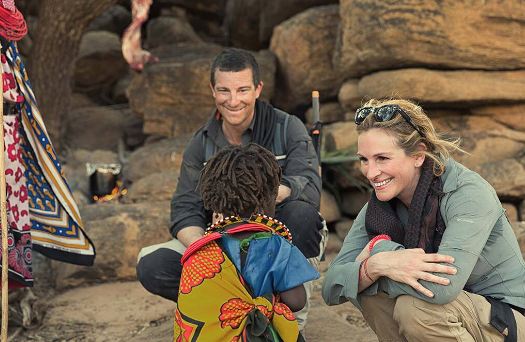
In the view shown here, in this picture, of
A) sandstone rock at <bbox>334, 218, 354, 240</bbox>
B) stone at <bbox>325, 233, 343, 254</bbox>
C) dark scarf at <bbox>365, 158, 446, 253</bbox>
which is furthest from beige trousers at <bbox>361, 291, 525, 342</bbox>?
sandstone rock at <bbox>334, 218, 354, 240</bbox>

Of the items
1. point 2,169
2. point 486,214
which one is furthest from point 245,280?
point 2,169

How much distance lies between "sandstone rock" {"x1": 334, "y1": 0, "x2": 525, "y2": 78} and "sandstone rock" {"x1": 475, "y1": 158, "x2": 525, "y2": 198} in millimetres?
910

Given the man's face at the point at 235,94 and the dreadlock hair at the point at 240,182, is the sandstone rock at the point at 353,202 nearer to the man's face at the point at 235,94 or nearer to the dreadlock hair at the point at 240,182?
the man's face at the point at 235,94

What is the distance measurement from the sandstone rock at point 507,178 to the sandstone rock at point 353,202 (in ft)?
3.53

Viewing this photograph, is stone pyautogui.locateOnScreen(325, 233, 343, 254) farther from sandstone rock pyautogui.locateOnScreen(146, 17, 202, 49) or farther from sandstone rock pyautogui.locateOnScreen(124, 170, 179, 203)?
sandstone rock pyautogui.locateOnScreen(146, 17, 202, 49)

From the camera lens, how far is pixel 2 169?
3.09m

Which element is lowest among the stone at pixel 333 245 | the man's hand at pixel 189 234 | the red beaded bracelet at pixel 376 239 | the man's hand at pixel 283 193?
the stone at pixel 333 245

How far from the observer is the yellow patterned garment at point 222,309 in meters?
2.46

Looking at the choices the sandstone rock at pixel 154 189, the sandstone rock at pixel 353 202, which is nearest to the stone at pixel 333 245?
the sandstone rock at pixel 353 202

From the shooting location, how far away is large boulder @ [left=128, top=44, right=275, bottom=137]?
725cm

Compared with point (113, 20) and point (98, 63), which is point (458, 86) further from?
point (113, 20)

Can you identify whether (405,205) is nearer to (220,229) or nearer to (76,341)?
(220,229)

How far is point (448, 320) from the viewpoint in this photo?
250 cm

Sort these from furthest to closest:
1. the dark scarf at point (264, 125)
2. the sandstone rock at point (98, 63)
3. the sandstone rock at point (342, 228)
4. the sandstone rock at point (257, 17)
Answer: the sandstone rock at point (98, 63) < the sandstone rock at point (257, 17) < the sandstone rock at point (342, 228) < the dark scarf at point (264, 125)
